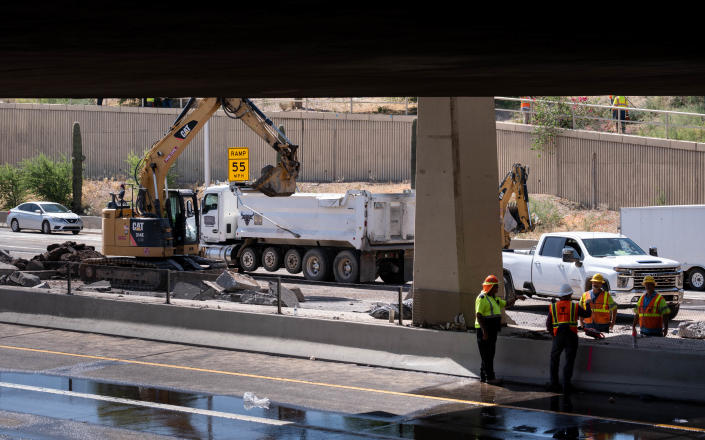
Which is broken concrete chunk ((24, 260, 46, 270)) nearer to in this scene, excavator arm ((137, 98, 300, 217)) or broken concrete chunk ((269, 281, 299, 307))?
excavator arm ((137, 98, 300, 217))

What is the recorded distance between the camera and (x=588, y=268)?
910 inches

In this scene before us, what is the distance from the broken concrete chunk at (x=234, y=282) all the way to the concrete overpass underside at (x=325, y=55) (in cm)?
→ 767

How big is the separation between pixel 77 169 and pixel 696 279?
36.3m

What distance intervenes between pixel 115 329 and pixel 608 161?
28.1 meters

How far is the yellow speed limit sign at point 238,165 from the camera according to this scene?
49375 millimetres

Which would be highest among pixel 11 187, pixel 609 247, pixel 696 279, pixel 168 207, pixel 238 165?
pixel 238 165

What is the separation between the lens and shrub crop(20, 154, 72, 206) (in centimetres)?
5938

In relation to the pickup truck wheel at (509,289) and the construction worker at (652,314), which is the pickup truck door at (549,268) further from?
the construction worker at (652,314)

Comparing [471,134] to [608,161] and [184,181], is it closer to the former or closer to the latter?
[608,161]

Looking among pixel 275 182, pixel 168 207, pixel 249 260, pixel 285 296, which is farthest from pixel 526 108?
pixel 285 296

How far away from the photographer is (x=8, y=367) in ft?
56.5

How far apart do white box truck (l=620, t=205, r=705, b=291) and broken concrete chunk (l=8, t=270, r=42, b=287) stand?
17.4 meters

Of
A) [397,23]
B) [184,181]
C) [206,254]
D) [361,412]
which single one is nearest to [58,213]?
[184,181]

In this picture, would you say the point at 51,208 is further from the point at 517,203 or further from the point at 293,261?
the point at 517,203
